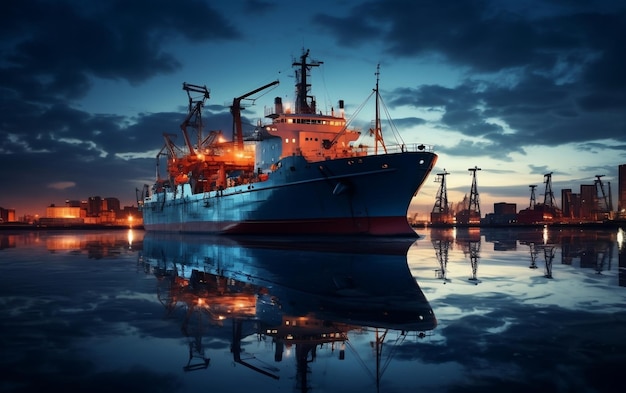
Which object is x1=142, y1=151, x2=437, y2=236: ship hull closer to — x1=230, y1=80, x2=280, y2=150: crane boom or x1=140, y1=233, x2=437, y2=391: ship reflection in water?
x1=140, y1=233, x2=437, y2=391: ship reflection in water

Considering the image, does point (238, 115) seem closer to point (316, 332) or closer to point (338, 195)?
point (338, 195)

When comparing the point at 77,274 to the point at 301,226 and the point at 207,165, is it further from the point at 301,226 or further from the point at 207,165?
the point at 207,165

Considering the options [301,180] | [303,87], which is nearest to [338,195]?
[301,180]

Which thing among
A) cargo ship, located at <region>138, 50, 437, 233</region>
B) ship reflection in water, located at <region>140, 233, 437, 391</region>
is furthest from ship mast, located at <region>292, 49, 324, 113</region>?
ship reflection in water, located at <region>140, 233, 437, 391</region>

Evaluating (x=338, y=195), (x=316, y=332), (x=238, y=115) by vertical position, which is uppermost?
(x=238, y=115)

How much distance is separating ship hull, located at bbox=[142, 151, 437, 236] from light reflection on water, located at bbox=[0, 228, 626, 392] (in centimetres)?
1474

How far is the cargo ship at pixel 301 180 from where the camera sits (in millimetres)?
28875

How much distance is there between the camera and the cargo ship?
28.9m

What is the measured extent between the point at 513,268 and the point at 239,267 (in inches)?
394

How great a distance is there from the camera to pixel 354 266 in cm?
1677

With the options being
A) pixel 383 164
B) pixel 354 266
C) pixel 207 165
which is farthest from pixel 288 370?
pixel 207 165

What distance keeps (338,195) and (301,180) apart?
2908mm

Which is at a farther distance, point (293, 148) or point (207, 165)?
point (207, 165)

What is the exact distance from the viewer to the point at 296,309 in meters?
8.99
